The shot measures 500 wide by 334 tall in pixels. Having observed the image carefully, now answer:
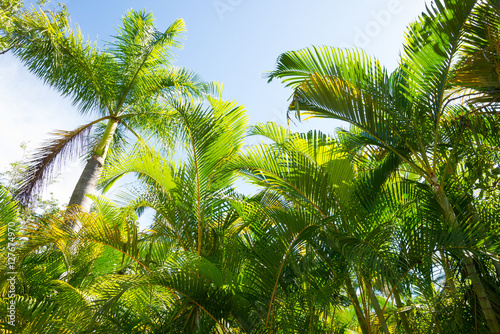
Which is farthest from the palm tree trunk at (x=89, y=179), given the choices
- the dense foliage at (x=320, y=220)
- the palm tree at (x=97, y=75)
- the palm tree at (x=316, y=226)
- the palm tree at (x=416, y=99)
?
the palm tree at (x=416, y=99)

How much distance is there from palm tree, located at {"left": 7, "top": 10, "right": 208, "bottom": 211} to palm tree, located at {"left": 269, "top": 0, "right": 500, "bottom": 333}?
3194 mm

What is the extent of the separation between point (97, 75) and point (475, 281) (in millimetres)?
6747

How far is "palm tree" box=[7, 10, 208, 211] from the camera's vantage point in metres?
5.97

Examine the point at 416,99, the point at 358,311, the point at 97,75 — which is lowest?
the point at 358,311

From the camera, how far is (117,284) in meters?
2.85

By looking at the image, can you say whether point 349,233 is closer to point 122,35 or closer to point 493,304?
point 493,304

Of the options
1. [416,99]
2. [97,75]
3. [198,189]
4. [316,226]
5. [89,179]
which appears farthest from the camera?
[97,75]

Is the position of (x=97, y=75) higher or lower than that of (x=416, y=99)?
higher

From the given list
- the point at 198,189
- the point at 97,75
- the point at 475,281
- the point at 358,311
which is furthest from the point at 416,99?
the point at 97,75

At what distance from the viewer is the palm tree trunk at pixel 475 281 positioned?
98.3 inches

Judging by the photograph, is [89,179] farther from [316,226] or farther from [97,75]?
[316,226]

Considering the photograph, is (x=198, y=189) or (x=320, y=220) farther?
(x=198, y=189)

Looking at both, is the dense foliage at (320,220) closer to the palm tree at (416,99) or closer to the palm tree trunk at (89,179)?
the palm tree at (416,99)

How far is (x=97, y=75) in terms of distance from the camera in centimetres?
664
